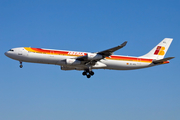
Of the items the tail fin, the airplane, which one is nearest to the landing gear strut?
the airplane

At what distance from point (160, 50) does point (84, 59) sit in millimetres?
17980

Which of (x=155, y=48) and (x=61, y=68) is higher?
(x=155, y=48)

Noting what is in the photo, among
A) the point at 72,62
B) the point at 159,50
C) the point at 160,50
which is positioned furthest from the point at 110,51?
the point at 160,50

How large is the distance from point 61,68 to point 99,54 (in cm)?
956

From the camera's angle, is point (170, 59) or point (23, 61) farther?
point (170, 59)

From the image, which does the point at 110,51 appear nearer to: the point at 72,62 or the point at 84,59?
the point at 84,59

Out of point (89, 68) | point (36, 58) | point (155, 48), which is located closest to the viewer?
point (36, 58)

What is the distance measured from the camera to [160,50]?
188ft

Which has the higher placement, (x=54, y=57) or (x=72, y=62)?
(x=54, y=57)

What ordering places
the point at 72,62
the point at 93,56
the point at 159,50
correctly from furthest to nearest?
1. the point at 159,50
2. the point at 72,62
3. the point at 93,56

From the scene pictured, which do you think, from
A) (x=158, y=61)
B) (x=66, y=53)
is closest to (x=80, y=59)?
(x=66, y=53)

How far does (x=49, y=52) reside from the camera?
46906mm

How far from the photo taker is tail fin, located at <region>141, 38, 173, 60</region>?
55725 millimetres

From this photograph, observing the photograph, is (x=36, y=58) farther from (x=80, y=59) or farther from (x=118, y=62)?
(x=118, y=62)
